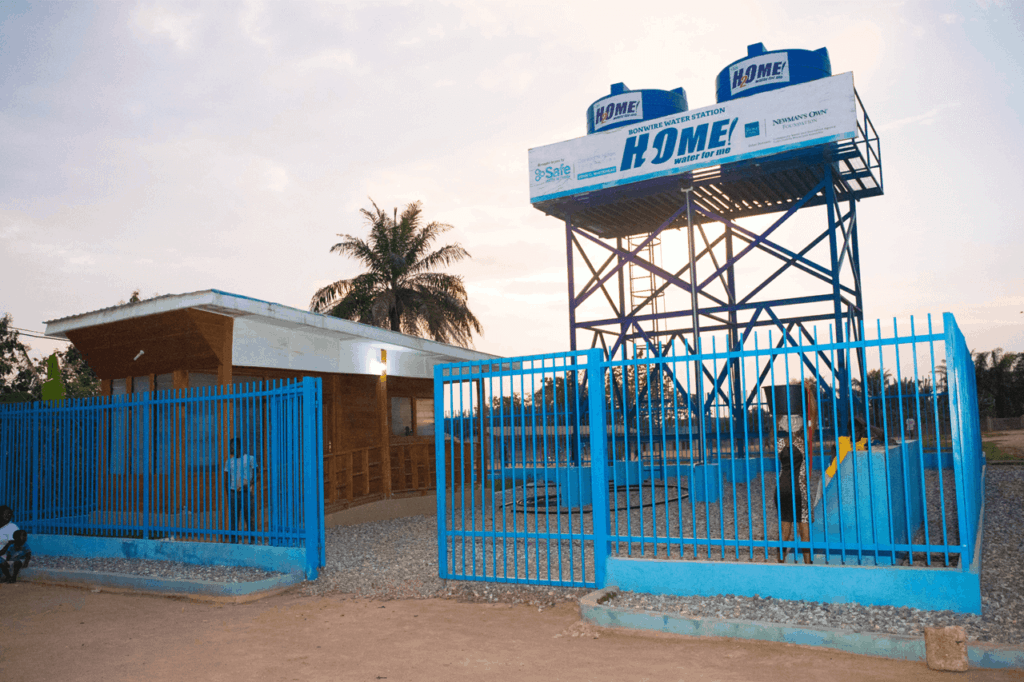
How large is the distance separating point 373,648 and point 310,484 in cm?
317

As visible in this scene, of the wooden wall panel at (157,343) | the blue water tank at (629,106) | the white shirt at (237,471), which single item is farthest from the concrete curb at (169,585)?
the blue water tank at (629,106)

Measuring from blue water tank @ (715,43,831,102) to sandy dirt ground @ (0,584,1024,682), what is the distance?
13215 millimetres

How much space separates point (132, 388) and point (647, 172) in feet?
38.3

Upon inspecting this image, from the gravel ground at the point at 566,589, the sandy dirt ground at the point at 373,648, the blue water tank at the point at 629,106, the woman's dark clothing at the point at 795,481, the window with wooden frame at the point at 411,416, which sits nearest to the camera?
the sandy dirt ground at the point at 373,648

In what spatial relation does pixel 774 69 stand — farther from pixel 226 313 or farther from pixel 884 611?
pixel 884 611

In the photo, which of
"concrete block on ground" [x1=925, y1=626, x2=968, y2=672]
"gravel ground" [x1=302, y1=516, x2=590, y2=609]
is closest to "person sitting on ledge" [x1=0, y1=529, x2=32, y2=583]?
"gravel ground" [x1=302, y1=516, x2=590, y2=609]

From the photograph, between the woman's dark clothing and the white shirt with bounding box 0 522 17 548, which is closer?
the woman's dark clothing

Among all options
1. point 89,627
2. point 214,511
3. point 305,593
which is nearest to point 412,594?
point 305,593

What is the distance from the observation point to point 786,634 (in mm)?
5770

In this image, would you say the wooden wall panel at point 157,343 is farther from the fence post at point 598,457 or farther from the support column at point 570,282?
the support column at point 570,282

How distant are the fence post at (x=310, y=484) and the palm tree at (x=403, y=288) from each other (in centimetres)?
2092

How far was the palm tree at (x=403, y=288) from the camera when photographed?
100 feet

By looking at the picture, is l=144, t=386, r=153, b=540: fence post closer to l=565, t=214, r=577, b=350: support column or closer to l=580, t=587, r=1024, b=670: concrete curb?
l=580, t=587, r=1024, b=670: concrete curb

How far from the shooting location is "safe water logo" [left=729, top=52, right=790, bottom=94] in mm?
16359
